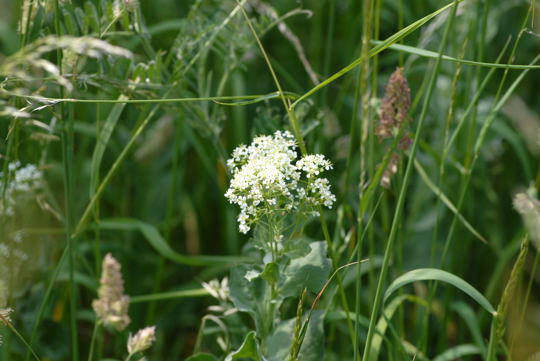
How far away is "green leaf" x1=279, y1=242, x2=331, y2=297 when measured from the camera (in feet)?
3.84

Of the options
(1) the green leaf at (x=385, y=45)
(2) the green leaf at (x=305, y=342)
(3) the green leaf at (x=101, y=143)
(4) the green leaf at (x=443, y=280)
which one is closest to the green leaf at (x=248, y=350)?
(2) the green leaf at (x=305, y=342)

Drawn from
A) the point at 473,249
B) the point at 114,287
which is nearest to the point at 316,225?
the point at 473,249

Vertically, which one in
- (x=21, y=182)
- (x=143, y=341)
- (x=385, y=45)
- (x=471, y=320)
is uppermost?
(x=385, y=45)

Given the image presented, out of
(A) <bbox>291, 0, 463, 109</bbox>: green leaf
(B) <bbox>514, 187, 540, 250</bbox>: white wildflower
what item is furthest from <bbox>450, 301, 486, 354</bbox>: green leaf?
(A) <bbox>291, 0, 463, 109</bbox>: green leaf

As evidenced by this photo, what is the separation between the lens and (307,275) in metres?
1.18

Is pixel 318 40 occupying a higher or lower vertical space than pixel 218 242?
higher

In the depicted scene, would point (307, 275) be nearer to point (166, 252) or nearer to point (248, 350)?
point (248, 350)

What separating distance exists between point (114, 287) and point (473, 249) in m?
1.28

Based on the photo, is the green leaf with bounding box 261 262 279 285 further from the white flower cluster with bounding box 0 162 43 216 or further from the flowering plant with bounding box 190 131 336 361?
the white flower cluster with bounding box 0 162 43 216

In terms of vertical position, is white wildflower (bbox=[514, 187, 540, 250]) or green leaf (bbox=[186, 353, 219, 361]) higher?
white wildflower (bbox=[514, 187, 540, 250])

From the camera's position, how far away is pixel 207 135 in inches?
59.1

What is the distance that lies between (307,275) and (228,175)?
22cm

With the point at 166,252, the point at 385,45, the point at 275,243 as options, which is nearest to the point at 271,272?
the point at 275,243

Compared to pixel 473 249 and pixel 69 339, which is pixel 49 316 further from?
pixel 473 249
